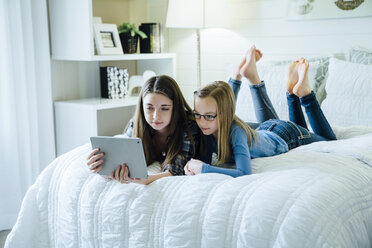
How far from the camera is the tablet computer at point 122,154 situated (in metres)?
1.44

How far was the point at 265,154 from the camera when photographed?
1842mm

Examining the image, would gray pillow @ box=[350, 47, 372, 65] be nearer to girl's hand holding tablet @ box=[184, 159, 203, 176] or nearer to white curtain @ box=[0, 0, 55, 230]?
girl's hand holding tablet @ box=[184, 159, 203, 176]

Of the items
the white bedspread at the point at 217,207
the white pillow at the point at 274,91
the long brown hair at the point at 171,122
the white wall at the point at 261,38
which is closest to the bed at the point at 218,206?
the white bedspread at the point at 217,207

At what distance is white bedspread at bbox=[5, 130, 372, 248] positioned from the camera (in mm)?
1222

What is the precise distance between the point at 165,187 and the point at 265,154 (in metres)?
0.54

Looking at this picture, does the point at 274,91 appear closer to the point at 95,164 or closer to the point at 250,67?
the point at 250,67

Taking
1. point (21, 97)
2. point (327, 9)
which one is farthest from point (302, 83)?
point (21, 97)

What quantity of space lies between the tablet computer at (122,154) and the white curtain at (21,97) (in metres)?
1.30

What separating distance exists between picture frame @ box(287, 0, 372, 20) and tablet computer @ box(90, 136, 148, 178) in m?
1.83

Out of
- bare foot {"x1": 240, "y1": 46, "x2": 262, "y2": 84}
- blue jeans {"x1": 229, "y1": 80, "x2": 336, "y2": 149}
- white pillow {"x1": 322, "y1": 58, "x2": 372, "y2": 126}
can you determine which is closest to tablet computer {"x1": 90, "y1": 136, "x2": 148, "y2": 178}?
blue jeans {"x1": 229, "y1": 80, "x2": 336, "y2": 149}

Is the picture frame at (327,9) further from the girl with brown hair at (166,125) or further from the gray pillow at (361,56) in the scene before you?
the girl with brown hair at (166,125)

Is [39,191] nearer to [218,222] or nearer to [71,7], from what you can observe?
[218,222]

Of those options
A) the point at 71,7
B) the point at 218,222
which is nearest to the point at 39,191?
the point at 218,222

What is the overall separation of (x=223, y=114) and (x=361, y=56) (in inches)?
50.4
